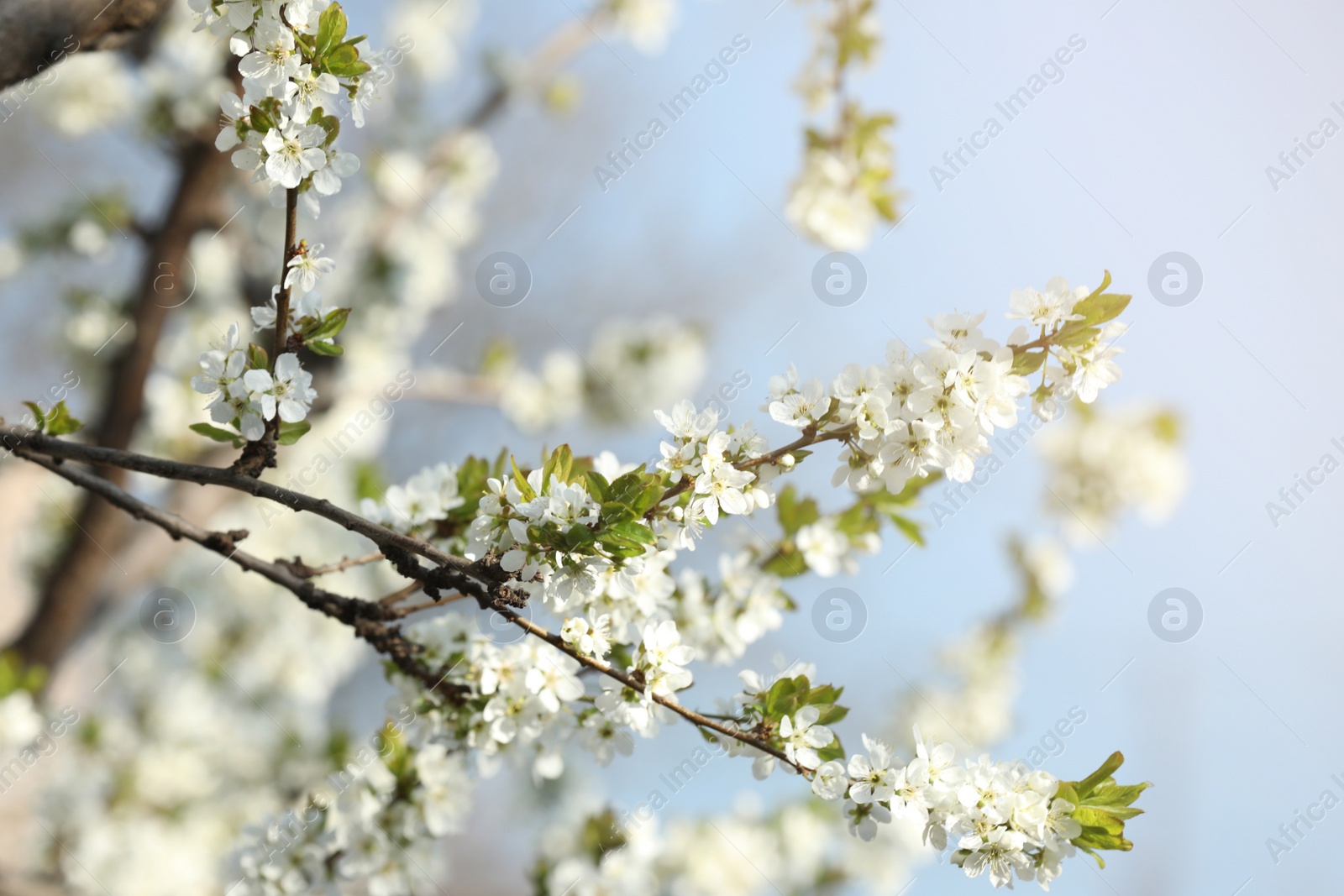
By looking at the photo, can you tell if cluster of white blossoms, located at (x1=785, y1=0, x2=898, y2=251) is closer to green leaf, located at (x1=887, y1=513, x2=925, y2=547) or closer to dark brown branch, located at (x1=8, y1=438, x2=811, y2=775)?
green leaf, located at (x1=887, y1=513, x2=925, y2=547)

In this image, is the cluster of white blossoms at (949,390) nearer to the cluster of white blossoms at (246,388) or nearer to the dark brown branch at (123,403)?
the cluster of white blossoms at (246,388)

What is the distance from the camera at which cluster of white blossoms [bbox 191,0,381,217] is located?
109 centimetres

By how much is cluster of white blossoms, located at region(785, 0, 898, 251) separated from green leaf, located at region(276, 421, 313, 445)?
182 cm

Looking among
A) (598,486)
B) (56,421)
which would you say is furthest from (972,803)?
(56,421)

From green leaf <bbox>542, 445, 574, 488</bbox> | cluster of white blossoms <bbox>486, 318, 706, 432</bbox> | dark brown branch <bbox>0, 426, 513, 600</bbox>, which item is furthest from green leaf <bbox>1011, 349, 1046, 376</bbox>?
cluster of white blossoms <bbox>486, 318, 706, 432</bbox>

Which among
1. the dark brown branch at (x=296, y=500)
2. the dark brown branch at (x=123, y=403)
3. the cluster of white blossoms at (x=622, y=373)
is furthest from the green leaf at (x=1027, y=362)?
the cluster of white blossoms at (x=622, y=373)

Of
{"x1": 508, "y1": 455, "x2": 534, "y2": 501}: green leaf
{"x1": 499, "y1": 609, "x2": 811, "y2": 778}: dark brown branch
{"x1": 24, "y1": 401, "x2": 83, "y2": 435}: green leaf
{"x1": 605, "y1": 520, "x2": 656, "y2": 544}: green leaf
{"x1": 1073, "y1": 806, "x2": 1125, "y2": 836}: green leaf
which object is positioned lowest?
{"x1": 1073, "y1": 806, "x2": 1125, "y2": 836}: green leaf

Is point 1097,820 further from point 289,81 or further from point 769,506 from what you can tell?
point 289,81

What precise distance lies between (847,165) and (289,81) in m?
1.89

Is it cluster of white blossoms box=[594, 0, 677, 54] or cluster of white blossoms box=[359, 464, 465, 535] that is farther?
cluster of white blossoms box=[594, 0, 677, 54]

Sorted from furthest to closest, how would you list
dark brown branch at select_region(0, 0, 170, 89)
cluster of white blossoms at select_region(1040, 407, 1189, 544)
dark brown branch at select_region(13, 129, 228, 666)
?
cluster of white blossoms at select_region(1040, 407, 1189, 544) → dark brown branch at select_region(13, 129, 228, 666) → dark brown branch at select_region(0, 0, 170, 89)

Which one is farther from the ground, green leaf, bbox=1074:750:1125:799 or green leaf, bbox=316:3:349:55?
green leaf, bbox=316:3:349:55

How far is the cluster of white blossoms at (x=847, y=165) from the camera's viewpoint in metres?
2.55

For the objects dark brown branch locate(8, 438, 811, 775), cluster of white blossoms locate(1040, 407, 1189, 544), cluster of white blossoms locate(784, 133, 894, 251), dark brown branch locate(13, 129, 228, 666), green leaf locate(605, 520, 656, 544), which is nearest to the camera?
green leaf locate(605, 520, 656, 544)
